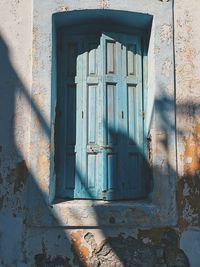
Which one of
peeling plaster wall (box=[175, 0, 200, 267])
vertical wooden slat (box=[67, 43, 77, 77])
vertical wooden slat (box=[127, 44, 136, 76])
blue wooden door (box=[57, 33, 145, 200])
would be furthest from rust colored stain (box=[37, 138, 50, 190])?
peeling plaster wall (box=[175, 0, 200, 267])

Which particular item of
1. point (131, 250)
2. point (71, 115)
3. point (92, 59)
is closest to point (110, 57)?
point (92, 59)

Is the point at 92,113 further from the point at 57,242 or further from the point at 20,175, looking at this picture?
the point at 57,242

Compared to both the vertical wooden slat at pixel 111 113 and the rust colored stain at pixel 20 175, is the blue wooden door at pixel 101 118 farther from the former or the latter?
the rust colored stain at pixel 20 175

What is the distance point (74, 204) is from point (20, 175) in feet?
2.09

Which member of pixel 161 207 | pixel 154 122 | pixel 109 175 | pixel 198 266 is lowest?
pixel 198 266

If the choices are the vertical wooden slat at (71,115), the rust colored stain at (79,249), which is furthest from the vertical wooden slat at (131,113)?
the rust colored stain at (79,249)

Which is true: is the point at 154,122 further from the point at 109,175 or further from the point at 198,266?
the point at 198,266

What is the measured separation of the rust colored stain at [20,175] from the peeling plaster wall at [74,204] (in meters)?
0.01

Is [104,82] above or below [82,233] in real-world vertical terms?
above

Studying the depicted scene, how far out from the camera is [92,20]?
4.76 metres

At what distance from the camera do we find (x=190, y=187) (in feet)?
14.3

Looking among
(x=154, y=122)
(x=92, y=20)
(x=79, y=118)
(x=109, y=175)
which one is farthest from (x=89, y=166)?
(x=92, y=20)

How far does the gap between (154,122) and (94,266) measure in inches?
63.0

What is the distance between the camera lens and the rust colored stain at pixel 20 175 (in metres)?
4.31
